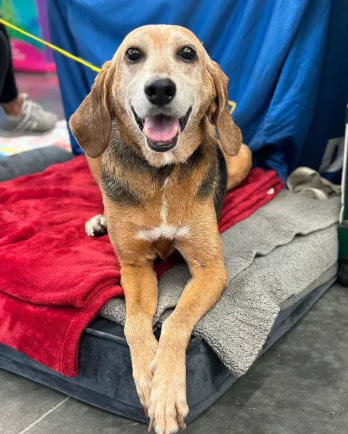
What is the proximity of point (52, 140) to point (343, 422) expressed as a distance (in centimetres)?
391

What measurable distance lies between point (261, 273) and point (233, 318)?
1.23 feet

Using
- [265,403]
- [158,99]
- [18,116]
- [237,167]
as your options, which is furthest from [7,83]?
[265,403]

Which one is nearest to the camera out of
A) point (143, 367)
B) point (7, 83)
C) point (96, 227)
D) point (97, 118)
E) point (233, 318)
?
point (143, 367)

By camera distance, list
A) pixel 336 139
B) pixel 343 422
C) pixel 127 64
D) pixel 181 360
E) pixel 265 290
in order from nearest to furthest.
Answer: pixel 181 360 < pixel 343 422 < pixel 127 64 < pixel 265 290 < pixel 336 139

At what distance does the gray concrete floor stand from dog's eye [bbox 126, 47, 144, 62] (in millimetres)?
1337

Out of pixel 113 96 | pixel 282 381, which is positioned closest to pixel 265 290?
pixel 282 381

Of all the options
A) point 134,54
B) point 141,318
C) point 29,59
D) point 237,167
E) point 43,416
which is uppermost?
point 134,54

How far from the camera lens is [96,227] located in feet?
9.00

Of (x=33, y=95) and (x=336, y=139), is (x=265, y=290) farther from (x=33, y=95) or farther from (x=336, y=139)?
(x=33, y=95)

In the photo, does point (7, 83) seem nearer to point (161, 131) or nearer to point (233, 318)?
point (161, 131)

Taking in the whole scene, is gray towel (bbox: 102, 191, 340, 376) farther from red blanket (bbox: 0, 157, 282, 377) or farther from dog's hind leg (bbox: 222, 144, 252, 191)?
dog's hind leg (bbox: 222, 144, 252, 191)

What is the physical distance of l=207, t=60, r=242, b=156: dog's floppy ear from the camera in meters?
2.23

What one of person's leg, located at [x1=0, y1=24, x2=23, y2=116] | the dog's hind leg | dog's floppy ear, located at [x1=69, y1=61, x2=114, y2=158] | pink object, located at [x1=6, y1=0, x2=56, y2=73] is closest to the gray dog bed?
the dog's hind leg

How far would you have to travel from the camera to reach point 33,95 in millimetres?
8117
